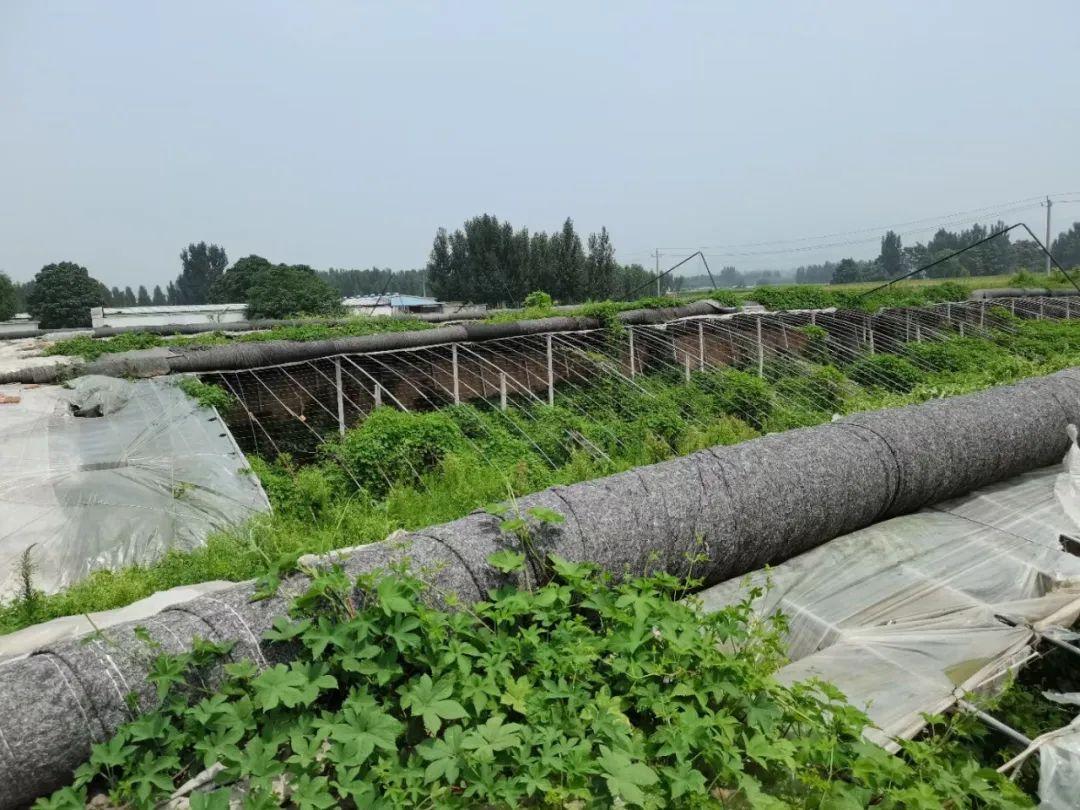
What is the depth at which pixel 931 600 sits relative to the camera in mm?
3865

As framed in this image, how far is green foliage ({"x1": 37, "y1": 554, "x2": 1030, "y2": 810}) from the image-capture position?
2162 mm

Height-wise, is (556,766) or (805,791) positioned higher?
(556,766)

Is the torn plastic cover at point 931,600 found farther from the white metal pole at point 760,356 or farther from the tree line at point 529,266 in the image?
the tree line at point 529,266

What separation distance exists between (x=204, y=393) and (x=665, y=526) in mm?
7644

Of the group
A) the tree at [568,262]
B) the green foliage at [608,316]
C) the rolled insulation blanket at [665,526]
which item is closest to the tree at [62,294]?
the tree at [568,262]

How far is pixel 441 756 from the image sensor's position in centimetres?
220

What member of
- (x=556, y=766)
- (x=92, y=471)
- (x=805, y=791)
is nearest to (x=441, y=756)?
(x=556, y=766)

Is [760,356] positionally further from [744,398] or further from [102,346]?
[102,346]

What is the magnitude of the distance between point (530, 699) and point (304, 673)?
2.76ft

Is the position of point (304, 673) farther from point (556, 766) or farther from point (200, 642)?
point (556, 766)

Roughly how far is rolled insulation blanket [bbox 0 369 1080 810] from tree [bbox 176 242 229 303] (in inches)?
4263

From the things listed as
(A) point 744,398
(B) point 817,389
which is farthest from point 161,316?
(B) point 817,389

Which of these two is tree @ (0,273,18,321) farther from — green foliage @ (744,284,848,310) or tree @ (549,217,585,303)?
green foliage @ (744,284,848,310)

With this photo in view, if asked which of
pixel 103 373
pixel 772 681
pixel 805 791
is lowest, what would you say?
pixel 805 791
